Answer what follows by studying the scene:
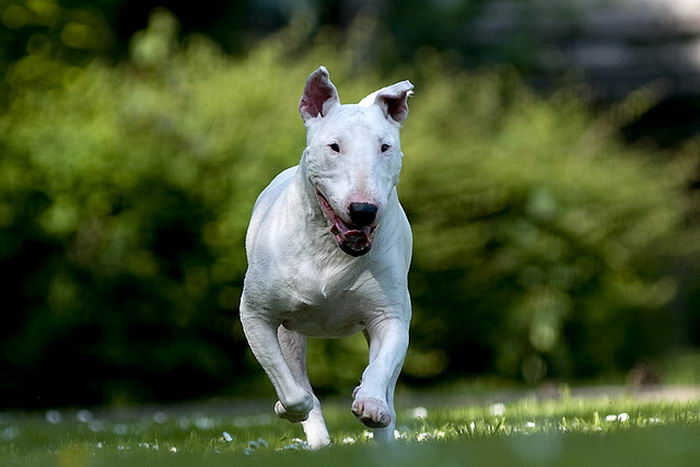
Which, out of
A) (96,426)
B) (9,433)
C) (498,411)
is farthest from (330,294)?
(96,426)

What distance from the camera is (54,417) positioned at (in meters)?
10.3

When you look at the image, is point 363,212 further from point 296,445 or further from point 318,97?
point 296,445

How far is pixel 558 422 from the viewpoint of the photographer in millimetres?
6707

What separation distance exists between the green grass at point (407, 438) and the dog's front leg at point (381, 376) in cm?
11

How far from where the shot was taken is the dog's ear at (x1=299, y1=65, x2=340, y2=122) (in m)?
5.61

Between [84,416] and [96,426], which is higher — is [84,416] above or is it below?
above

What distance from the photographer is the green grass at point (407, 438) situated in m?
4.46

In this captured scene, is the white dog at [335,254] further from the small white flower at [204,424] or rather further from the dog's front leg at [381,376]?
the small white flower at [204,424]

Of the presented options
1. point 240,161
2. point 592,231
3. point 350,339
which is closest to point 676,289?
point 592,231

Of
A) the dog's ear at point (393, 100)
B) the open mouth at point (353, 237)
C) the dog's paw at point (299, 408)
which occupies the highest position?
the dog's ear at point (393, 100)

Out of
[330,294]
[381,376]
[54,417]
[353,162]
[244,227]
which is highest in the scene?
[244,227]

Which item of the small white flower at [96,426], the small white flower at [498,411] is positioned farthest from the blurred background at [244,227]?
the small white flower at [498,411]

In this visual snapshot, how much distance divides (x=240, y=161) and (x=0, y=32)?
4998mm

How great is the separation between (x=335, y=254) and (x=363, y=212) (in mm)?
462
